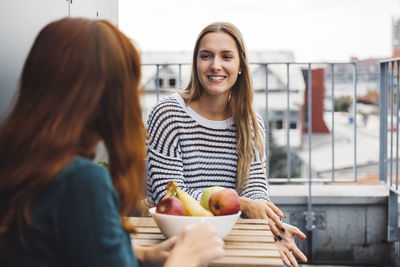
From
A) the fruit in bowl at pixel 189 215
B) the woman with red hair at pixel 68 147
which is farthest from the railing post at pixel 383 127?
the woman with red hair at pixel 68 147

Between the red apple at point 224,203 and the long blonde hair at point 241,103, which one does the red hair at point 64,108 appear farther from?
the long blonde hair at point 241,103

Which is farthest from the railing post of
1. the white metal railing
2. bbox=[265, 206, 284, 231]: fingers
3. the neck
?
bbox=[265, 206, 284, 231]: fingers

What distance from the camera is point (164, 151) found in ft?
6.87

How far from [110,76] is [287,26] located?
42736 mm

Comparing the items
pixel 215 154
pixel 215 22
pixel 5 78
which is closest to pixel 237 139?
pixel 215 154

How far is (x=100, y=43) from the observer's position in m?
0.96

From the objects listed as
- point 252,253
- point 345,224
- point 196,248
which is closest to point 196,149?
point 252,253

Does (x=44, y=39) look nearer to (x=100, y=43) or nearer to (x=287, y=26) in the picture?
(x=100, y=43)

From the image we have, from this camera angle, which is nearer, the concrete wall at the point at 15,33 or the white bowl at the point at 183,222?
the white bowl at the point at 183,222

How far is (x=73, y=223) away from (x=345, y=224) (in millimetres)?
3177

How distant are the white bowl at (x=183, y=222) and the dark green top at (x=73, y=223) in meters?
0.38

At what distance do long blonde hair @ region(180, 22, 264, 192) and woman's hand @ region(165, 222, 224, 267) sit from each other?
1.00 m

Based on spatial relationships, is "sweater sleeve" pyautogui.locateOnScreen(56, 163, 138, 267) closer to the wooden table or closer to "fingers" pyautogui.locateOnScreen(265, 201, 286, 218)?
the wooden table

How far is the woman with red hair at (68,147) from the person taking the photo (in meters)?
0.87
